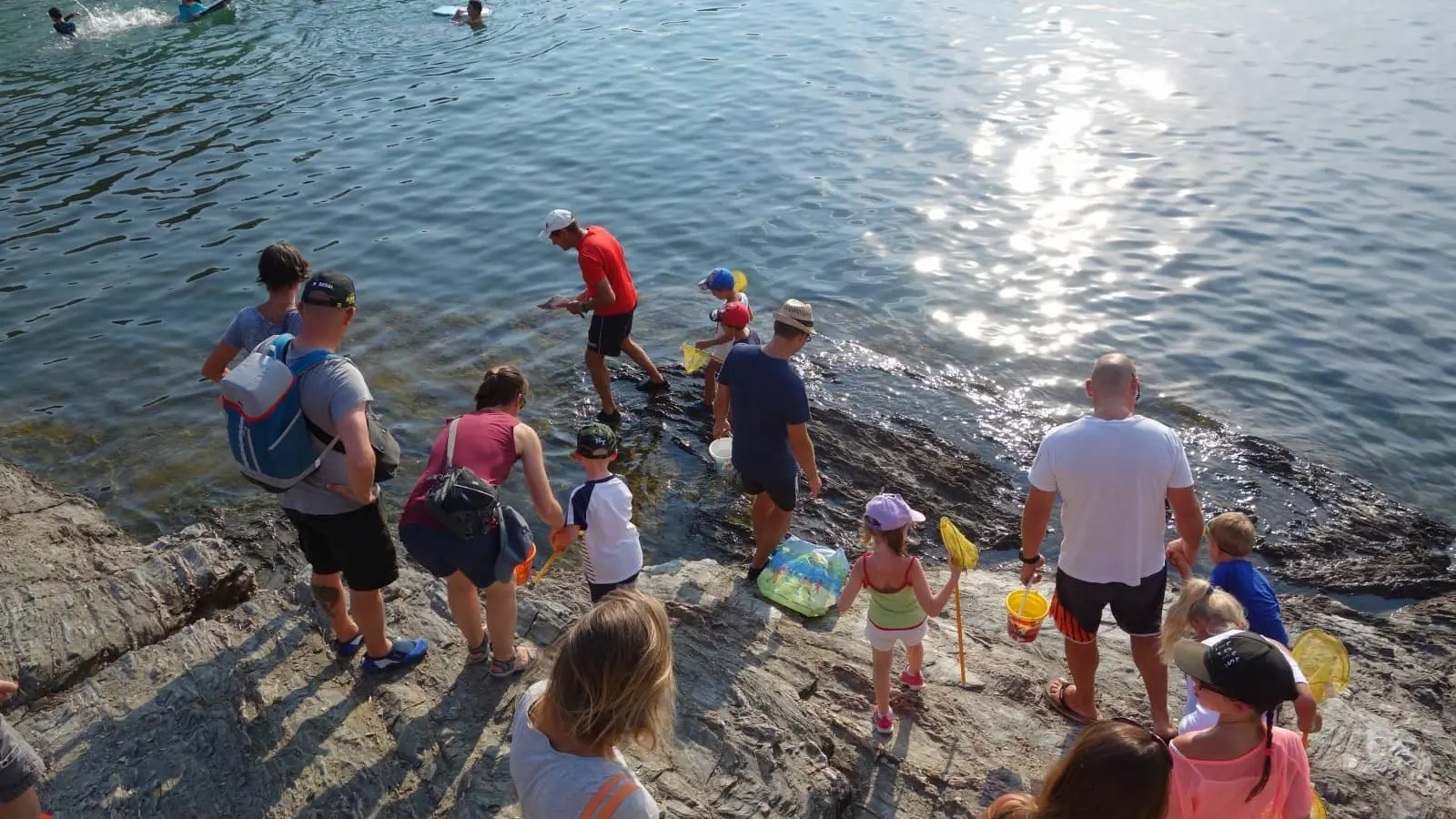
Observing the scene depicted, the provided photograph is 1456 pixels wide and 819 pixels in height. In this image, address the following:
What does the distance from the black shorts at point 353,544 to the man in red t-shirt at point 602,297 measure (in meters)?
4.67

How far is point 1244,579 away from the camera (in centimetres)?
500

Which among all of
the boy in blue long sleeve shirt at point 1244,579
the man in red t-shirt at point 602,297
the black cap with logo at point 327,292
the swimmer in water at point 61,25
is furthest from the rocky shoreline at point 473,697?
the swimmer in water at point 61,25

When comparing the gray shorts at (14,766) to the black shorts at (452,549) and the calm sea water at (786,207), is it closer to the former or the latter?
the black shorts at (452,549)

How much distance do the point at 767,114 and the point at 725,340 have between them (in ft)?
37.5

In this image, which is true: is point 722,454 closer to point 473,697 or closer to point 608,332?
point 608,332

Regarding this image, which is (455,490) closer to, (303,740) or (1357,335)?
(303,740)

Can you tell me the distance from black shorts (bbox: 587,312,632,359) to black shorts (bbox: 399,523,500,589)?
17.2 ft

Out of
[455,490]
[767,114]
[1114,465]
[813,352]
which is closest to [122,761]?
[455,490]

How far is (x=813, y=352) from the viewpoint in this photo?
11617mm

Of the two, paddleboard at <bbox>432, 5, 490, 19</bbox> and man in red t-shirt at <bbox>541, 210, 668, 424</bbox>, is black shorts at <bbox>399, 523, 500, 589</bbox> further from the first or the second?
paddleboard at <bbox>432, 5, 490, 19</bbox>

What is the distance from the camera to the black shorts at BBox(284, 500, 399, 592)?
16.2 ft

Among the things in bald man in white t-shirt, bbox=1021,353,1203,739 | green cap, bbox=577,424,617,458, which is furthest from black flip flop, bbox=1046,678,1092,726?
green cap, bbox=577,424,617,458

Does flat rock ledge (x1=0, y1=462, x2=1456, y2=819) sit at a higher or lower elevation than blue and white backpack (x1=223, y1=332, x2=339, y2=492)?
lower

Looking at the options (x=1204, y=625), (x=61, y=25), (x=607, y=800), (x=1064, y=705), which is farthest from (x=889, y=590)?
(x=61, y=25)
